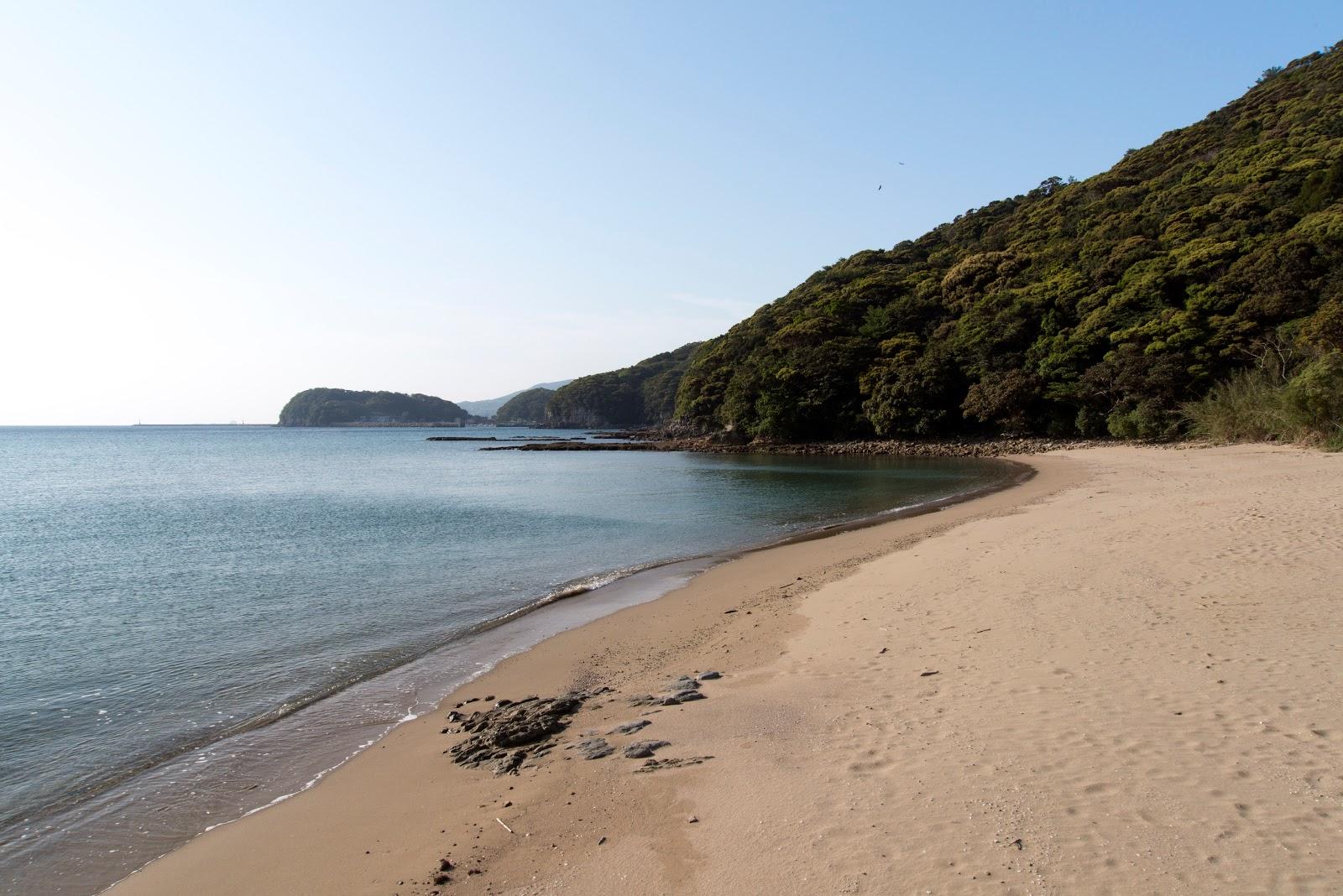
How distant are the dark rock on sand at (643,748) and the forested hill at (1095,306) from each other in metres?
40.0

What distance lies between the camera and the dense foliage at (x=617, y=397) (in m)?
142

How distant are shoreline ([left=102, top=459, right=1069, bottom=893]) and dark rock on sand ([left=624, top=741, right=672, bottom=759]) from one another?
251 centimetres

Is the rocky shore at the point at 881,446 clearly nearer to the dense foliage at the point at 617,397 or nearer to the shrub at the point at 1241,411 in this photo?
the shrub at the point at 1241,411

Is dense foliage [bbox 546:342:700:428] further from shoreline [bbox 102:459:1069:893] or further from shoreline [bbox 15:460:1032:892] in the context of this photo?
shoreline [bbox 15:460:1032:892]

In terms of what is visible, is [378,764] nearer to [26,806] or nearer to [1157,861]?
[26,806]

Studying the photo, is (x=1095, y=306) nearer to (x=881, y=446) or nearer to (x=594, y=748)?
(x=881, y=446)

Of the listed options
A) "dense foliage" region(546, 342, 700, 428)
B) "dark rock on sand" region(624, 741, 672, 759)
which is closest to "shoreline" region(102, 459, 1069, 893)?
"dark rock on sand" region(624, 741, 672, 759)

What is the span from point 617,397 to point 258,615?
459 ft

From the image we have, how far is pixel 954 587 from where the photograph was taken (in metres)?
10.5

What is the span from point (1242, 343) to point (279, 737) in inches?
1971

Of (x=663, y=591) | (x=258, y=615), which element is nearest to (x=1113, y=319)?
(x=663, y=591)

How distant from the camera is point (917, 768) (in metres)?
4.87

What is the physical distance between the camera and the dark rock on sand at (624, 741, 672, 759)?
5758mm

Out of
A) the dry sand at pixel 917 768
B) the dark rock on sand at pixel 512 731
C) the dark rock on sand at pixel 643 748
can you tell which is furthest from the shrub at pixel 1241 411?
the dark rock on sand at pixel 512 731
